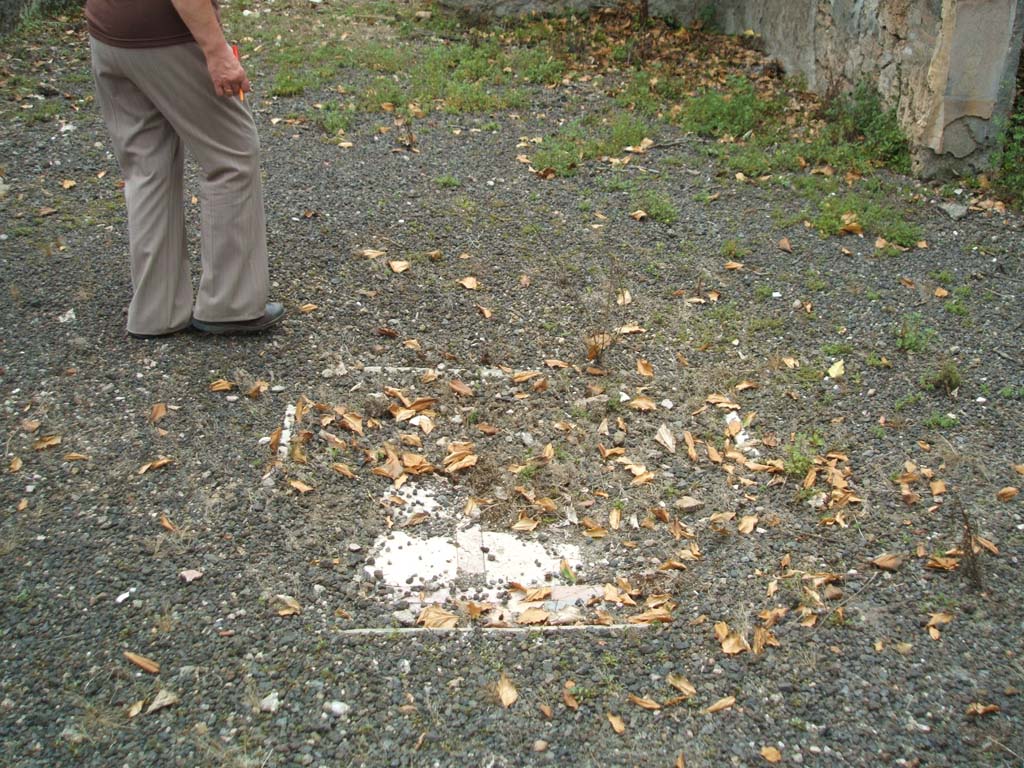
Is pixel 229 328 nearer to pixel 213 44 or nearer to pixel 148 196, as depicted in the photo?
pixel 148 196

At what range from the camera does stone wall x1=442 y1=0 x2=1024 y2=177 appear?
588 cm

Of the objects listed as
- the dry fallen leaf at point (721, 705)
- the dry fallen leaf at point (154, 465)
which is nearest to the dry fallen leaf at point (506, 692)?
the dry fallen leaf at point (721, 705)

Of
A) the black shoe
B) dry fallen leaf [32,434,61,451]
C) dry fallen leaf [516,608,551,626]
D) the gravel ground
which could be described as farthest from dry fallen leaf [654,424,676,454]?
dry fallen leaf [32,434,61,451]

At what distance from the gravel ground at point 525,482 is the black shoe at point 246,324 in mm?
82

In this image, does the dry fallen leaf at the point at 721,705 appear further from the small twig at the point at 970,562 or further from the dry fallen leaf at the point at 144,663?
the dry fallen leaf at the point at 144,663

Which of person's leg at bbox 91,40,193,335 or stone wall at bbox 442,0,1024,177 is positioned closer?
person's leg at bbox 91,40,193,335

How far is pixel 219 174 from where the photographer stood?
4.12 m

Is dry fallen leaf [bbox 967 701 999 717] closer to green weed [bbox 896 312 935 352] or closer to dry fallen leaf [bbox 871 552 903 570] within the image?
dry fallen leaf [bbox 871 552 903 570]

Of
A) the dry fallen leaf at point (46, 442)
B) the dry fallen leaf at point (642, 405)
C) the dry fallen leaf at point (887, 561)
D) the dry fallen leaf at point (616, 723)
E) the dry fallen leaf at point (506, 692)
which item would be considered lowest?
the dry fallen leaf at point (616, 723)

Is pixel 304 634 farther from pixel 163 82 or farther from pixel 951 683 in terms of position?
pixel 163 82

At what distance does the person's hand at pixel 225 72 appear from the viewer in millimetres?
3752

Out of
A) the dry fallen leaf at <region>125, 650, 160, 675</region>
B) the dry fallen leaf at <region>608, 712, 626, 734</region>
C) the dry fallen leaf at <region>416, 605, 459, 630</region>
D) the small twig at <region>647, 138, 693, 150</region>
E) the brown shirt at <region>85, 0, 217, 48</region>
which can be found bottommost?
the dry fallen leaf at <region>608, 712, 626, 734</region>

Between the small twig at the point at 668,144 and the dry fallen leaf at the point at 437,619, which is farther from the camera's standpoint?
the small twig at the point at 668,144

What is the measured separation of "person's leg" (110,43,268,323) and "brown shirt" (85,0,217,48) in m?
0.04
